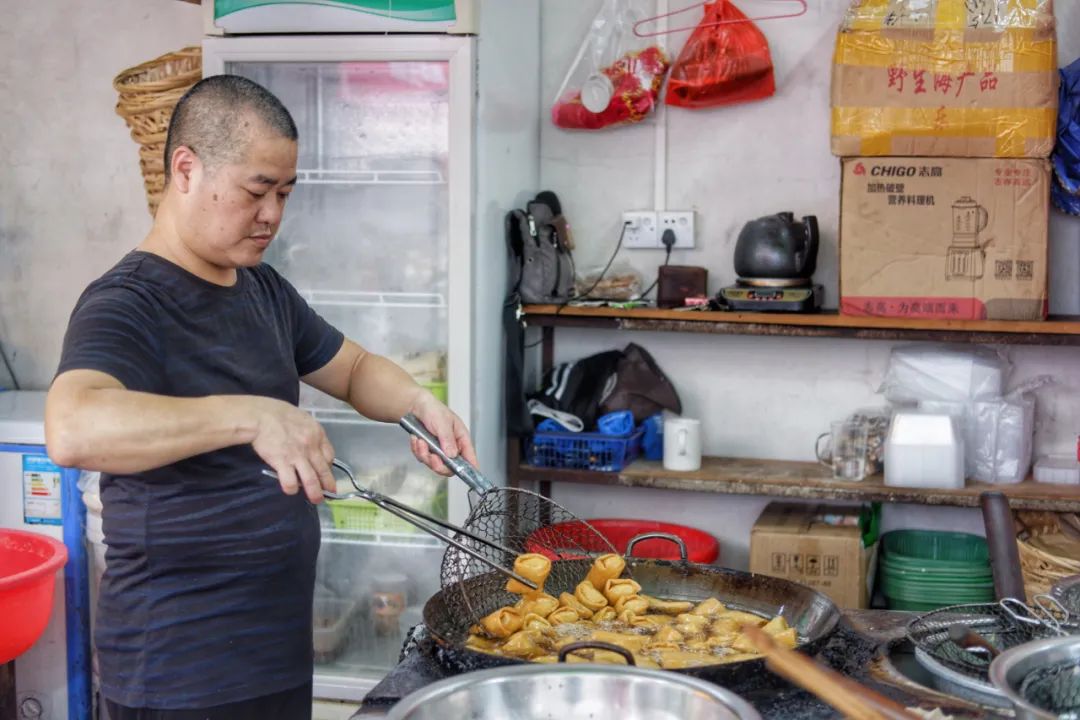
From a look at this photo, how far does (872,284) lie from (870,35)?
0.71 m

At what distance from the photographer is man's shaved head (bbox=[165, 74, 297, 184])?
209 centimetres

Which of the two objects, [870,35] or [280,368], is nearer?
[280,368]

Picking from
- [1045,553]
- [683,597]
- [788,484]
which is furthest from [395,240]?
[1045,553]

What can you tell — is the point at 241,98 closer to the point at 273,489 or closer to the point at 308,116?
the point at 273,489

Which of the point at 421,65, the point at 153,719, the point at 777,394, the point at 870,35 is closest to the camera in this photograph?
the point at 153,719

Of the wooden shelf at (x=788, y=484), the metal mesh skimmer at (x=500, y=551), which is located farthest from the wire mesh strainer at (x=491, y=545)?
the wooden shelf at (x=788, y=484)

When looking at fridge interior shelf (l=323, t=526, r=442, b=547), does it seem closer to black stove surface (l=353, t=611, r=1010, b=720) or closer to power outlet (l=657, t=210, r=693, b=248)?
power outlet (l=657, t=210, r=693, b=248)

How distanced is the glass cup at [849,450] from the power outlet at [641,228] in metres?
0.87

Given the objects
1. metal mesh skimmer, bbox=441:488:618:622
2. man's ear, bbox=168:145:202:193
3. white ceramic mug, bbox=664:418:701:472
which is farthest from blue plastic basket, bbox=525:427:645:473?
man's ear, bbox=168:145:202:193

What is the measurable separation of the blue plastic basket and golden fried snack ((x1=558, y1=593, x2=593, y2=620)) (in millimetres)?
1751

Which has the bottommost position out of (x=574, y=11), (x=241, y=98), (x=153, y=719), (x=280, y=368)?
(x=153, y=719)

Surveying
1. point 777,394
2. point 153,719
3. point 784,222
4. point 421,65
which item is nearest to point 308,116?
point 421,65

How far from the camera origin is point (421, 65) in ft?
12.3

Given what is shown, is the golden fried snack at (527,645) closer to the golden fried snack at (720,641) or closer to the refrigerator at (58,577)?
the golden fried snack at (720,641)
